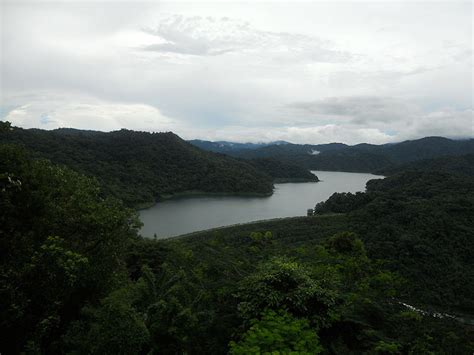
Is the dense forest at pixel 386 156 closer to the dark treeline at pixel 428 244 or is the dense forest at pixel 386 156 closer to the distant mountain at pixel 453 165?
the distant mountain at pixel 453 165

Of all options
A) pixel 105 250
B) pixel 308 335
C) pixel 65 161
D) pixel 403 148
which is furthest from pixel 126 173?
pixel 403 148

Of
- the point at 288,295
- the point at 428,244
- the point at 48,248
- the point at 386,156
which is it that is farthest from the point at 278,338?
the point at 386,156

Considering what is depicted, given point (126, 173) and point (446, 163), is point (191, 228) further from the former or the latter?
point (446, 163)

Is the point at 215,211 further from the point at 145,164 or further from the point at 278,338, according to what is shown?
the point at 278,338

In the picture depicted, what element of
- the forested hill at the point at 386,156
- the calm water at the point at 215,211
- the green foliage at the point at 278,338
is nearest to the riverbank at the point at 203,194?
the calm water at the point at 215,211

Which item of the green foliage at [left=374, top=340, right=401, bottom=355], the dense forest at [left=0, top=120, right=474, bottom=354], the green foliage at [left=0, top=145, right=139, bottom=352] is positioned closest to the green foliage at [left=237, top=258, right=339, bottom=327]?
the dense forest at [left=0, top=120, right=474, bottom=354]
